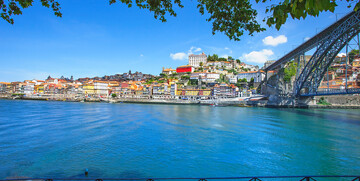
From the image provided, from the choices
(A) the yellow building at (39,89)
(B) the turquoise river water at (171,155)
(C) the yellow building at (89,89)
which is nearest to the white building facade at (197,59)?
(C) the yellow building at (89,89)

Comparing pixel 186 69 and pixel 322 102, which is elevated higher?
pixel 186 69

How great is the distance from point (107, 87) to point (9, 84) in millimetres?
49237

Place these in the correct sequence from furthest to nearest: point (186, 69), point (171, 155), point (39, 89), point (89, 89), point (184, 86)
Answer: point (186, 69)
point (39, 89)
point (89, 89)
point (184, 86)
point (171, 155)

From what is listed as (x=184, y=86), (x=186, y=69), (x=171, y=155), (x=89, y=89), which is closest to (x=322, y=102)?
(x=184, y=86)

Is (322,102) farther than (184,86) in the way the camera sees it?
No

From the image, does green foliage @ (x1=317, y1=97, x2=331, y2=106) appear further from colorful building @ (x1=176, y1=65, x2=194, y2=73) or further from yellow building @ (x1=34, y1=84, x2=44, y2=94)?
yellow building @ (x1=34, y1=84, x2=44, y2=94)

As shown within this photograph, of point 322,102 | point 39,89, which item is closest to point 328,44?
point 322,102

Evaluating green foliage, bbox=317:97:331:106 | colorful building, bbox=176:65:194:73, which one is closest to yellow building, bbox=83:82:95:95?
colorful building, bbox=176:65:194:73

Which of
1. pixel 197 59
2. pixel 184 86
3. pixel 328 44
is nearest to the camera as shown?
pixel 328 44

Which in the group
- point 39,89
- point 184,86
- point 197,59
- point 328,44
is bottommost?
point 184,86

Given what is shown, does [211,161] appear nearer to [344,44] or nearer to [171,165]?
[171,165]

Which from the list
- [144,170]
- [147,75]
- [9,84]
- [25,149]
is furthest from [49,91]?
[144,170]

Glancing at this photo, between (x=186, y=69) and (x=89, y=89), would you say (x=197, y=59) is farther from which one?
(x=89, y=89)

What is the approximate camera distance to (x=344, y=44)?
22828 millimetres
